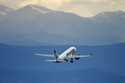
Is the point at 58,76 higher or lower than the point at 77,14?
lower

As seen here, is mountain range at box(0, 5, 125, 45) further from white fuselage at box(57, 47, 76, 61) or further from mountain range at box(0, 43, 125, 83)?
white fuselage at box(57, 47, 76, 61)

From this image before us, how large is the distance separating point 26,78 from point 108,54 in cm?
185

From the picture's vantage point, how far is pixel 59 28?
9.05 m

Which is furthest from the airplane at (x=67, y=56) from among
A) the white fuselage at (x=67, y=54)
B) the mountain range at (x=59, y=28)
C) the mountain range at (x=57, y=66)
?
the mountain range at (x=59, y=28)

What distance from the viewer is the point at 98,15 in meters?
9.12

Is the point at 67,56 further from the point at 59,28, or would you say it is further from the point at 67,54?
the point at 59,28

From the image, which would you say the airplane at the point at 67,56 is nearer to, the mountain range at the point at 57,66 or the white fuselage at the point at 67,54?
the white fuselage at the point at 67,54

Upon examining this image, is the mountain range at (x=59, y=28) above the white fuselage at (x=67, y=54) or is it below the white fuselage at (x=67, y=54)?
above

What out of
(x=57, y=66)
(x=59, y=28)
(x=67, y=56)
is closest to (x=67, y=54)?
(x=67, y=56)

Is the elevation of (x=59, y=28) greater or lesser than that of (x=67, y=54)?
greater

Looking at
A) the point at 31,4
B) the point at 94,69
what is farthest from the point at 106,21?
the point at 31,4

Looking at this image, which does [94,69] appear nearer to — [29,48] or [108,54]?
[108,54]

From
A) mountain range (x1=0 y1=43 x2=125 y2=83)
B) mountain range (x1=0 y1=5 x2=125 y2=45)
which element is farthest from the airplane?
mountain range (x1=0 y1=5 x2=125 y2=45)

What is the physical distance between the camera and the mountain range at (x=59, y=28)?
29.5ft
